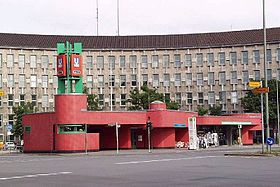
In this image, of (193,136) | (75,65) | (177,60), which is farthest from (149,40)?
(193,136)

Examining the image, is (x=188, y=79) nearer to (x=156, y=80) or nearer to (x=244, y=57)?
(x=156, y=80)

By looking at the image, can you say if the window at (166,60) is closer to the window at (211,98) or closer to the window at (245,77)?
the window at (211,98)

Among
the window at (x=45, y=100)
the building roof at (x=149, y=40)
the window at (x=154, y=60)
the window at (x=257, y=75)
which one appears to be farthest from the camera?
the window at (x=154, y=60)

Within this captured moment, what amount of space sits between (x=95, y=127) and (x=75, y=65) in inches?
326

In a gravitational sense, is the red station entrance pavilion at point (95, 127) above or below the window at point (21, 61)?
below

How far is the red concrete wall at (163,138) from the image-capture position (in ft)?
202

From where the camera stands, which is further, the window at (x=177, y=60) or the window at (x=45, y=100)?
the window at (x=177, y=60)

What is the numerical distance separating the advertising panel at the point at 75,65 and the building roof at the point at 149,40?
41629 millimetres

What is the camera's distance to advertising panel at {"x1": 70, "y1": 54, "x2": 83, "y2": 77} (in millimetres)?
56812

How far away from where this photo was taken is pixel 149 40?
10319 centimetres

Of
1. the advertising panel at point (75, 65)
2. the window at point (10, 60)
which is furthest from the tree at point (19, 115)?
the advertising panel at point (75, 65)

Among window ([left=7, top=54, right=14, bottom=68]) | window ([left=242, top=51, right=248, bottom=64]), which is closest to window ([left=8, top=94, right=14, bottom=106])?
window ([left=7, top=54, right=14, bottom=68])

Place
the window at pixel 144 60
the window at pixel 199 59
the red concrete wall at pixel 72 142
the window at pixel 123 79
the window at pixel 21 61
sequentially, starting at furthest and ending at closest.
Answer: the window at pixel 123 79
the window at pixel 144 60
the window at pixel 199 59
the window at pixel 21 61
the red concrete wall at pixel 72 142

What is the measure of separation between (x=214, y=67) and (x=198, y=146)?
146 ft
